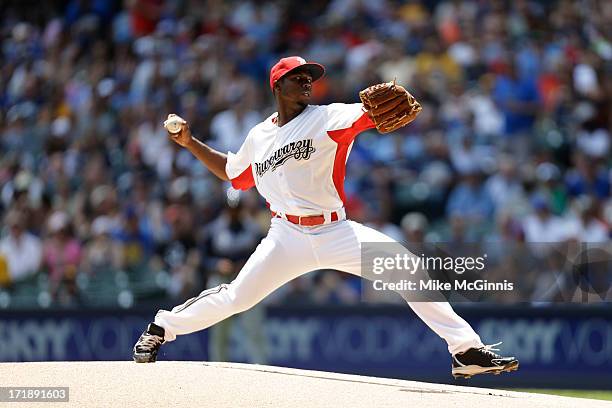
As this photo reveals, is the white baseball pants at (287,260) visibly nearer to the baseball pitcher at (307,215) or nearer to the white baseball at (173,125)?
the baseball pitcher at (307,215)

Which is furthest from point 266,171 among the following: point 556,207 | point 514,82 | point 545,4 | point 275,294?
point 545,4

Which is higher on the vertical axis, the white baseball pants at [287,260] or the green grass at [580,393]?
the white baseball pants at [287,260]

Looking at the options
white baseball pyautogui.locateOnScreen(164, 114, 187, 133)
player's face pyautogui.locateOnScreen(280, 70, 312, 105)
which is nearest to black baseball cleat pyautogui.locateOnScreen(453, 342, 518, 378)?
player's face pyautogui.locateOnScreen(280, 70, 312, 105)

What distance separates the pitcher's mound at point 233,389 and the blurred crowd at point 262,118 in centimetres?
371

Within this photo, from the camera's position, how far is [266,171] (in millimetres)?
7391

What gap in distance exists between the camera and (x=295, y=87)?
7.39m

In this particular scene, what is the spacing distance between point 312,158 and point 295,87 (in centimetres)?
52

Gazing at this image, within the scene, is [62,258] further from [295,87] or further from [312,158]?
[312,158]

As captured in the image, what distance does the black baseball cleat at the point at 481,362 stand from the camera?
22.5ft

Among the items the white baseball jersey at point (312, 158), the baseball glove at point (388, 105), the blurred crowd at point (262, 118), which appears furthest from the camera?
the blurred crowd at point (262, 118)

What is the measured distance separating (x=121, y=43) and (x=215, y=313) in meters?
8.81

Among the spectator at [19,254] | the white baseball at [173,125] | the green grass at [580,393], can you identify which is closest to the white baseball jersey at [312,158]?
the white baseball at [173,125]

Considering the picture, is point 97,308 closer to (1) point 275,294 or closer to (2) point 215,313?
(1) point 275,294

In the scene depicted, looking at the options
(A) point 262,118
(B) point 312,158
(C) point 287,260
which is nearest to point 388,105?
(B) point 312,158
